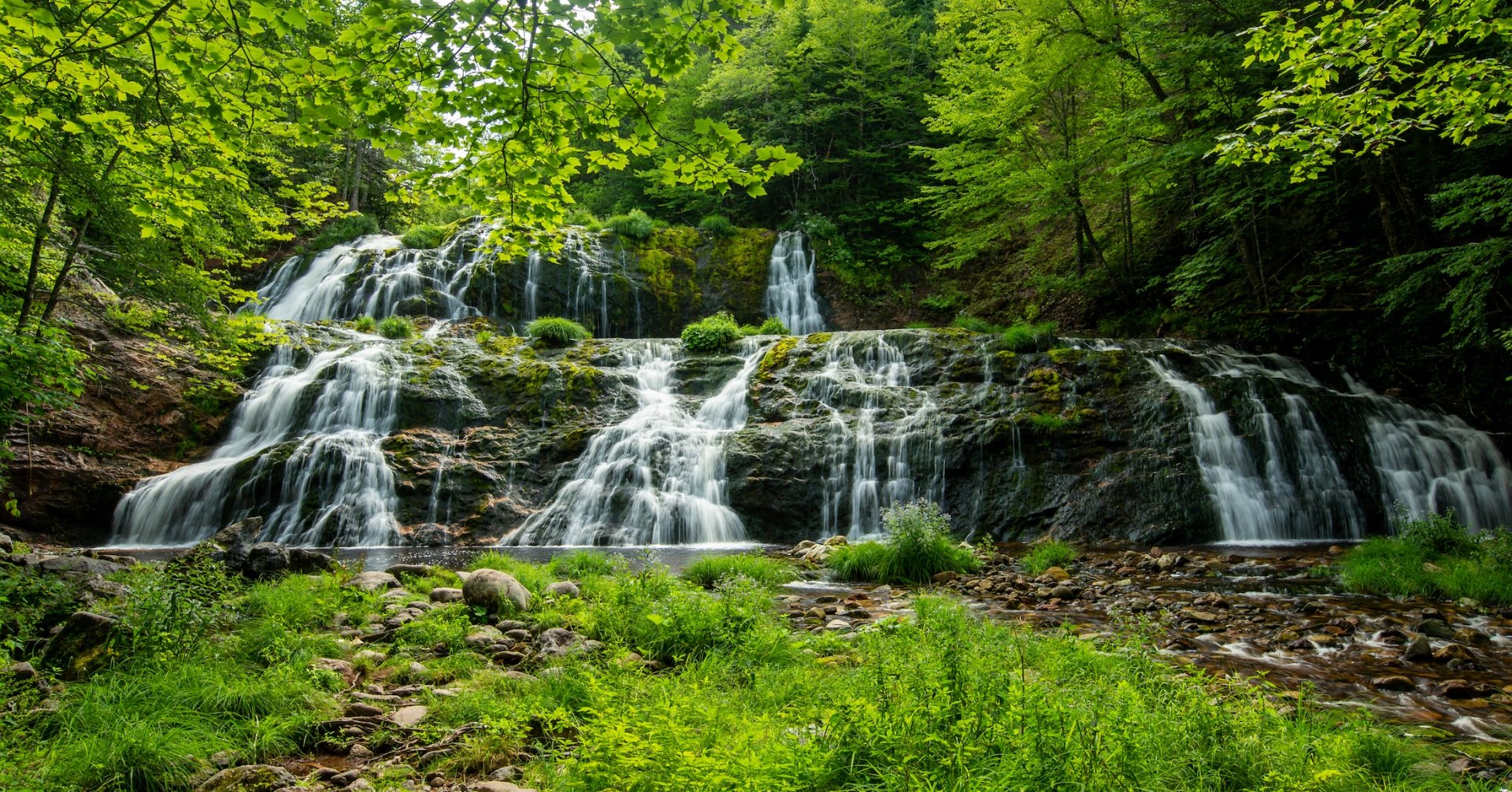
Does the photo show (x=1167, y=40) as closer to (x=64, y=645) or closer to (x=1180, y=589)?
(x=1180, y=589)

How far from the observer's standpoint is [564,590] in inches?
233

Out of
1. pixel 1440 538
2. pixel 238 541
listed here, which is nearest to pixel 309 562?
pixel 238 541

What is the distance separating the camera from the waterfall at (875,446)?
1090 cm

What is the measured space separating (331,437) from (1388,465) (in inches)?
655

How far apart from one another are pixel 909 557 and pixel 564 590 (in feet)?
12.1

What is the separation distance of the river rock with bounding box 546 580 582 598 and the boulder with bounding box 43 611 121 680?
2732 millimetres

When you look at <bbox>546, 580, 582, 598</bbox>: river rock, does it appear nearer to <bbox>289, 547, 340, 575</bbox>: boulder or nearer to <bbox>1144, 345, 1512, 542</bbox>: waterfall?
<bbox>289, 547, 340, 575</bbox>: boulder

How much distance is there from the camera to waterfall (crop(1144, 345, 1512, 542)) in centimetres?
991

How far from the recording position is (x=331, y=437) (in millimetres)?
11492

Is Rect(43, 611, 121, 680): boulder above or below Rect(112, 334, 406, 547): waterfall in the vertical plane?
below

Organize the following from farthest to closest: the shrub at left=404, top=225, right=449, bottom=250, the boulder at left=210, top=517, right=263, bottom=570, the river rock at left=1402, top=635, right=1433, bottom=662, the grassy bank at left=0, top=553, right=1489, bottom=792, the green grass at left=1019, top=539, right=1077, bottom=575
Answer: the shrub at left=404, top=225, right=449, bottom=250, the green grass at left=1019, top=539, right=1077, bottom=575, the boulder at left=210, top=517, right=263, bottom=570, the river rock at left=1402, top=635, right=1433, bottom=662, the grassy bank at left=0, top=553, right=1489, bottom=792

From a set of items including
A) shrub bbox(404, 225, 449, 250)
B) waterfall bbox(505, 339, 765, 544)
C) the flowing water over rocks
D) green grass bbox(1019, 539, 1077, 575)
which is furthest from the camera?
shrub bbox(404, 225, 449, 250)

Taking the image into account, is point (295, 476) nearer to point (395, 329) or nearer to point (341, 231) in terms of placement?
point (395, 329)

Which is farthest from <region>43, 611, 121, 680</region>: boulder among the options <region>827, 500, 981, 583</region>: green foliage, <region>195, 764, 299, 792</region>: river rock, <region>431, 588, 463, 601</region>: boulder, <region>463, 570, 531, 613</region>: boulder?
<region>827, 500, 981, 583</region>: green foliage
